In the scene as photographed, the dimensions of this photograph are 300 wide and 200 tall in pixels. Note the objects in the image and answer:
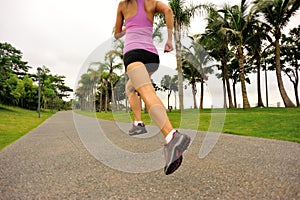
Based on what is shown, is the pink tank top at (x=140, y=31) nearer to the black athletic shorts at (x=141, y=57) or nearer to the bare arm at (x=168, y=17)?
the black athletic shorts at (x=141, y=57)

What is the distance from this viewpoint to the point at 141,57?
2309 millimetres

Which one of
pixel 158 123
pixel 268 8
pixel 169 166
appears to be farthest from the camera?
pixel 268 8

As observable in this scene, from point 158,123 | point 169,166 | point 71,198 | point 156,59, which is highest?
point 156,59

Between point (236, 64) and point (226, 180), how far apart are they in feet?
156

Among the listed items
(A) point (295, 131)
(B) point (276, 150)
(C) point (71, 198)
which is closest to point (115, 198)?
(C) point (71, 198)

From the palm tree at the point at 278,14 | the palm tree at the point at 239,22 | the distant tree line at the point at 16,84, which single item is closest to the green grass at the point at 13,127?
the distant tree line at the point at 16,84

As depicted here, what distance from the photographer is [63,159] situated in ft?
14.5

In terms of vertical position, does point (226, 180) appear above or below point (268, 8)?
below

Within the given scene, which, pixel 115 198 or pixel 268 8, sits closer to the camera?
pixel 115 198

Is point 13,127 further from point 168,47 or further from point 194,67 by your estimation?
point 168,47

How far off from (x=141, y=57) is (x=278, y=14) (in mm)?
26825

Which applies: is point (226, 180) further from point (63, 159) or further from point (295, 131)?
point (295, 131)

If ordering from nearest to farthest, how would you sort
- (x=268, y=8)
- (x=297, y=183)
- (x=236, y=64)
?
(x=297, y=183), (x=268, y=8), (x=236, y=64)

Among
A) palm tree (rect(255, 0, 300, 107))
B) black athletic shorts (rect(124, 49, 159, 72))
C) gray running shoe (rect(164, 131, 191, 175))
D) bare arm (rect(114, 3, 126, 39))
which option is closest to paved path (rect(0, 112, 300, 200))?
gray running shoe (rect(164, 131, 191, 175))
